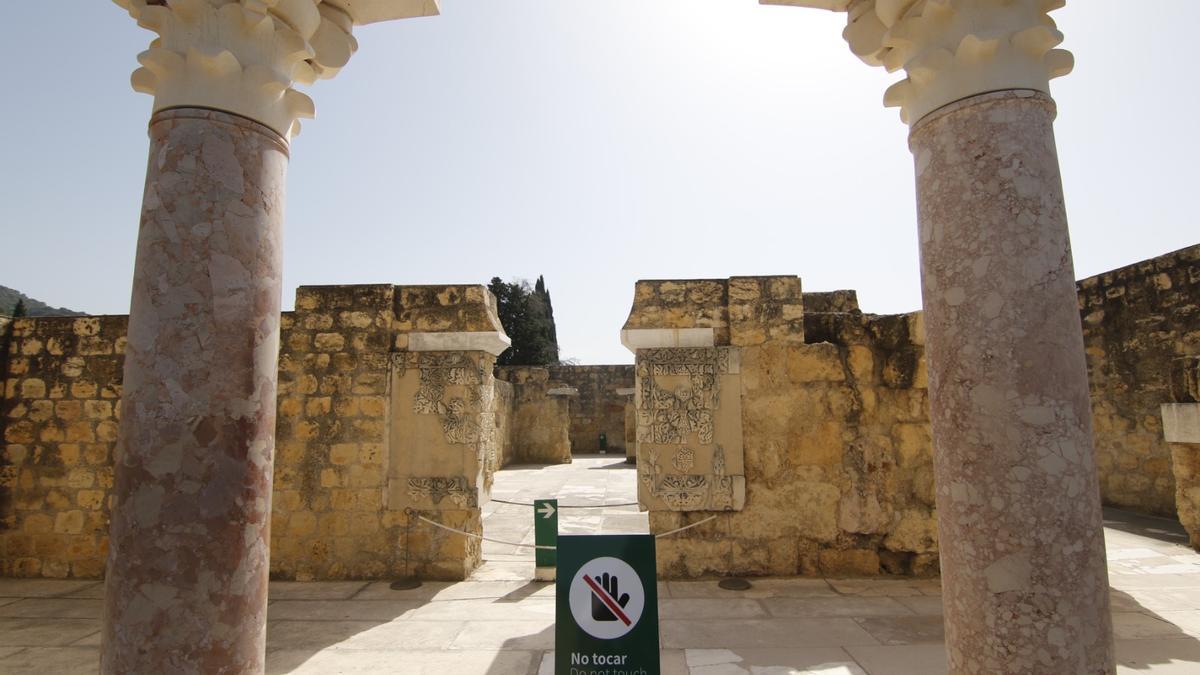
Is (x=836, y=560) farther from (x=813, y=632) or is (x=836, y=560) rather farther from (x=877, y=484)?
(x=813, y=632)

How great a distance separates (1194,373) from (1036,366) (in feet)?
16.1

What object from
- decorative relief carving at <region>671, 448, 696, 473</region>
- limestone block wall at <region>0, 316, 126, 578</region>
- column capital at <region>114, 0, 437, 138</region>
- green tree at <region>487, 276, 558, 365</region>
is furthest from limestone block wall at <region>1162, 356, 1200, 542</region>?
green tree at <region>487, 276, 558, 365</region>

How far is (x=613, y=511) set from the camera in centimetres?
850

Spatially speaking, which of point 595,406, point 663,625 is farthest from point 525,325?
point 663,625

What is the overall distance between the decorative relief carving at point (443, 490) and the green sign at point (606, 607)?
2720 millimetres

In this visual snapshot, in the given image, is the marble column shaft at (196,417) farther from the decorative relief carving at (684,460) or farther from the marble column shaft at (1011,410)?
the decorative relief carving at (684,460)

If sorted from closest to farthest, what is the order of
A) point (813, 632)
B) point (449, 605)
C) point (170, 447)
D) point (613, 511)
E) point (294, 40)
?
point (170, 447)
point (294, 40)
point (813, 632)
point (449, 605)
point (613, 511)

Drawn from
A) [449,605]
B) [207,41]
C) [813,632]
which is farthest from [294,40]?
[813,632]

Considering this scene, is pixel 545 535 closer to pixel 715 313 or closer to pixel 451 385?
pixel 451 385

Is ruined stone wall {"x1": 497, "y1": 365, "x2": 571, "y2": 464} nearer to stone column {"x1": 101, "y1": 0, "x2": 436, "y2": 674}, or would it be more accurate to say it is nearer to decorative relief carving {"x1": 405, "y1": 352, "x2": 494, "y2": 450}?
decorative relief carving {"x1": 405, "y1": 352, "x2": 494, "y2": 450}

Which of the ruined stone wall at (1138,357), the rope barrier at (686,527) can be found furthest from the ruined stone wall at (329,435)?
the ruined stone wall at (1138,357)

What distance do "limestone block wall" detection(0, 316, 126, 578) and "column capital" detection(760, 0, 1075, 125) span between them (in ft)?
21.3

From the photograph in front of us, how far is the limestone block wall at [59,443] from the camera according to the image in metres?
5.71

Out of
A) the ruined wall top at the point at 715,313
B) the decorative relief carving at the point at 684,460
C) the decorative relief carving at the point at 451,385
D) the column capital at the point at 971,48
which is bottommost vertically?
the decorative relief carving at the point at 684,460
